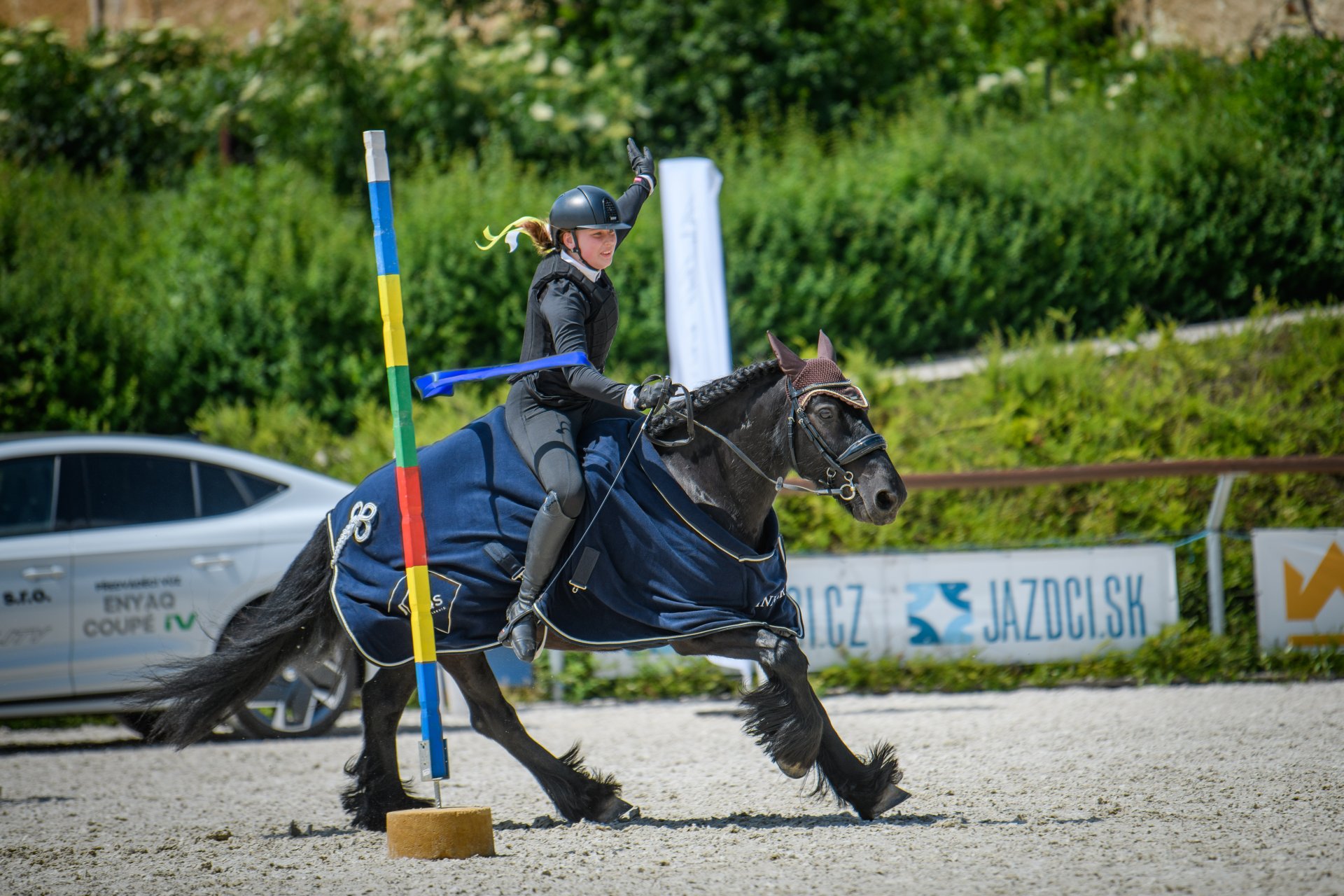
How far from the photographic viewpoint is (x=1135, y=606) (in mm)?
8383

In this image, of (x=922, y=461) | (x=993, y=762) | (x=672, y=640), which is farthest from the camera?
(x=922, y=461)

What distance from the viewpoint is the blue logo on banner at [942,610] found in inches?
332

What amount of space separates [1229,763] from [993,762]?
1059 mm

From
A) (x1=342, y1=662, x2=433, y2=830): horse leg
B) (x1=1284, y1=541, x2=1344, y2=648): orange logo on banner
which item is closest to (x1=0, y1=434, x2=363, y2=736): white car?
(x1=342, y1=662, x2=433, y2=830): horse leg

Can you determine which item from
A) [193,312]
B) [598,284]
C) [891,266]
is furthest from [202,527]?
[891,266]

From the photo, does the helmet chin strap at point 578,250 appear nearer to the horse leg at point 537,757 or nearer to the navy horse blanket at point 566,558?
the navy horse blanket at point 566,558

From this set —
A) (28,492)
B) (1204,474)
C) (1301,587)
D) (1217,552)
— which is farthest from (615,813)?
(1301,587)

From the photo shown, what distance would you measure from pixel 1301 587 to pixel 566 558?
18.9ft

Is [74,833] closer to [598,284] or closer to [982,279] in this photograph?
[598,284]

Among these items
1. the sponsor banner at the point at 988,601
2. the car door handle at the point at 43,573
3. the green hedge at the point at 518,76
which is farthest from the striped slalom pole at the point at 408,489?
the green hedge at the point at 518,76

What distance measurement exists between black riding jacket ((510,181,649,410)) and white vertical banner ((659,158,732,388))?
3103 mm

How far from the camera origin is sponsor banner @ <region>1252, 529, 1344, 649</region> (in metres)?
8.25

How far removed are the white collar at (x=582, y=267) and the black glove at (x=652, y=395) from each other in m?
0.54

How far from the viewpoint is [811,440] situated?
4.80 m
